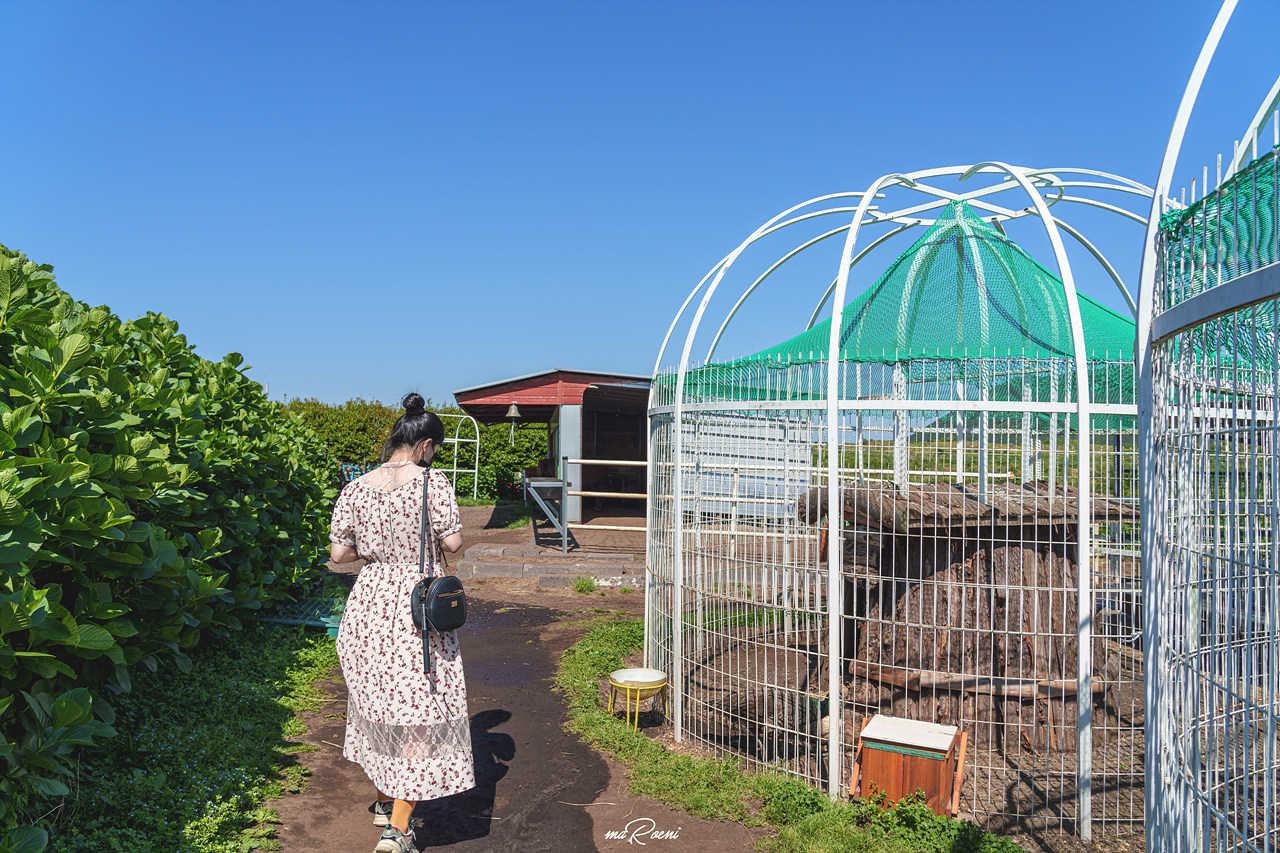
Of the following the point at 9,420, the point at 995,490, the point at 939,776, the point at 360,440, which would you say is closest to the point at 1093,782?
the point at 939,776

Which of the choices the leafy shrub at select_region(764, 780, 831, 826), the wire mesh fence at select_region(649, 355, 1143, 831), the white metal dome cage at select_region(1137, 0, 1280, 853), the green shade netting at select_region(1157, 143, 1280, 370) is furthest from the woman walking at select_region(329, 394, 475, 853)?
the green shade netting at select_region(1157, 143, 1280, 370)

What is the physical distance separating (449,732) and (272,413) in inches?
201

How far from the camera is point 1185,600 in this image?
2373mm

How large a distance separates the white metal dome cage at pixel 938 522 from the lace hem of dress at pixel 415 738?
69.3 inches

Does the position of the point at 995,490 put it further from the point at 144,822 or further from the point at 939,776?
the point at 144,822

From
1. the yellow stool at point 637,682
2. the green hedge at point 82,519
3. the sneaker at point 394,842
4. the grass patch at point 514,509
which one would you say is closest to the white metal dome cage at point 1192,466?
the sneaker at point 394,842

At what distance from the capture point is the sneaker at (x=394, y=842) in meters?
3.43

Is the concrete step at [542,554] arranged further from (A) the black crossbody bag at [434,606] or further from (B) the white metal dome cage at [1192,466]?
(B) the white metal dome cage at [1192,466]

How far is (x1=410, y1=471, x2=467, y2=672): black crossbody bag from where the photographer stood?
3.50 metres

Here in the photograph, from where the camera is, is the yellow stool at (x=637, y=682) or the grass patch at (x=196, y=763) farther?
the yellow stool at (x=637, y=682)

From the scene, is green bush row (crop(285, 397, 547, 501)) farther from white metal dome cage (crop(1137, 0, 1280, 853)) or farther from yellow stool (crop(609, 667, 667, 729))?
white metal dome cage (crop(1137, 0, 1280, 853))

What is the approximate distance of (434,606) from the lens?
350 centimetres

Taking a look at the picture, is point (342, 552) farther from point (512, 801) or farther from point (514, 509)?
point (514, 509)

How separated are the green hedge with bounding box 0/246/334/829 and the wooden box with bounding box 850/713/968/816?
10.9 ft
